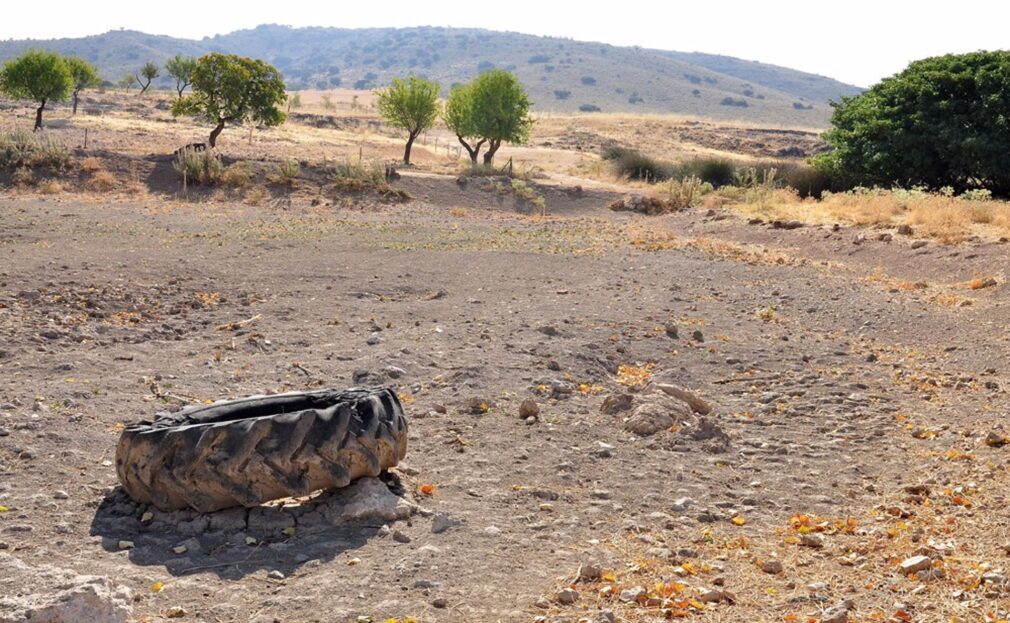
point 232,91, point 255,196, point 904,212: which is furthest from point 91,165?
point 904,212

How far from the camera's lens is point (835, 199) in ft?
67.2

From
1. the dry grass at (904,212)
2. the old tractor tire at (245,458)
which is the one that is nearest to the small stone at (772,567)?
the old tractor tire at (245,458)

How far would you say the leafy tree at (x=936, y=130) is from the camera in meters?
22.1

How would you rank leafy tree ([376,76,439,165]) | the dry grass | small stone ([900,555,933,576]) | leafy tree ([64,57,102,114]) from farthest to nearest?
leafy tree ([64,57,102,114]) < leafy tree ([376,76,439,165]) < the dry grass < small stone ([900,555,933,576])

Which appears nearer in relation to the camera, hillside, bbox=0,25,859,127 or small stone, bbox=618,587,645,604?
small stone, bbox=618,587,645,604

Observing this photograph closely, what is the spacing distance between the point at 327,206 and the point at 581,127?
45.4m

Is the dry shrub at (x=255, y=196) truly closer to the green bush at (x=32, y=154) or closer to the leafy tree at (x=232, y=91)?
the green bush at (x=32, y=154)

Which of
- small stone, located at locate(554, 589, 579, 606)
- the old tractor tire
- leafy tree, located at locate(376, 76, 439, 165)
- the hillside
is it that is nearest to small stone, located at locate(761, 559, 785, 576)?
small stone, located at locate(554, 589, 579, 606)

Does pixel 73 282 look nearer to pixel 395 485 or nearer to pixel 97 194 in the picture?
pixel 395 485

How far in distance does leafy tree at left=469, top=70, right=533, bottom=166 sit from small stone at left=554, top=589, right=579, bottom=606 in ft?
104

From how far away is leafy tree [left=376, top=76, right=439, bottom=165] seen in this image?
1395 inches

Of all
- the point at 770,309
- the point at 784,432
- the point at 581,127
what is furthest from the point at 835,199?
the point at 581,127

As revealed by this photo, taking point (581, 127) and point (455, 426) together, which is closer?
point (455, 426)

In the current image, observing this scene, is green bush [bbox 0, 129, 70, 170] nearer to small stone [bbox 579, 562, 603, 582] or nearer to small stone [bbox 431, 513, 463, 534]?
small stone [bbox 431, 513, 463, 534]
